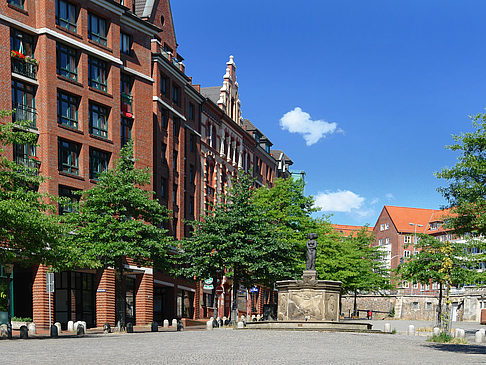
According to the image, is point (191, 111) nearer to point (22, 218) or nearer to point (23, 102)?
point (23, 102)

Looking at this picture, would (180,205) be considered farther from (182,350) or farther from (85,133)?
(182,350)

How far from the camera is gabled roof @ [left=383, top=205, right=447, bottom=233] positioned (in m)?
113

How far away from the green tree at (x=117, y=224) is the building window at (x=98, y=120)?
741 cm

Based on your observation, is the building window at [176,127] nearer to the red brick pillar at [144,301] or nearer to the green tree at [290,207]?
the green tree at [290,207]

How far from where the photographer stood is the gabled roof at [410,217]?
113000mm

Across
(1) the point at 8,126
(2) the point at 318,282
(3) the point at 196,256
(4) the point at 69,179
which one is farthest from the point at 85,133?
(2) the point at 318,282

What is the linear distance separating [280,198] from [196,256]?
12.5m

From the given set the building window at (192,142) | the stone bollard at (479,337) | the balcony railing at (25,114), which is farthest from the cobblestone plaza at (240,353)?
the building window at (192,142)

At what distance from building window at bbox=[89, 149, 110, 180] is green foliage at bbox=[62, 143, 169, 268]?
651cm

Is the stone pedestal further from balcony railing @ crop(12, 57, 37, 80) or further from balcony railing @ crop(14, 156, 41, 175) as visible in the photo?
balcony railing @ crop(12, 57, 37, 80)

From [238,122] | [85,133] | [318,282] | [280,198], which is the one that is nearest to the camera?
[318,282]

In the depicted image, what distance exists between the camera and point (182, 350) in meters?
20.7

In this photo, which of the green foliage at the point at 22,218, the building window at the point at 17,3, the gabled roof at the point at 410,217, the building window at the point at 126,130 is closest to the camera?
the green foliage at the point at 22,218

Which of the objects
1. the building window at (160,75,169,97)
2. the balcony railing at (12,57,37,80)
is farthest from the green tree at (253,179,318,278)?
the balcony railing at (12,57,37,80)
